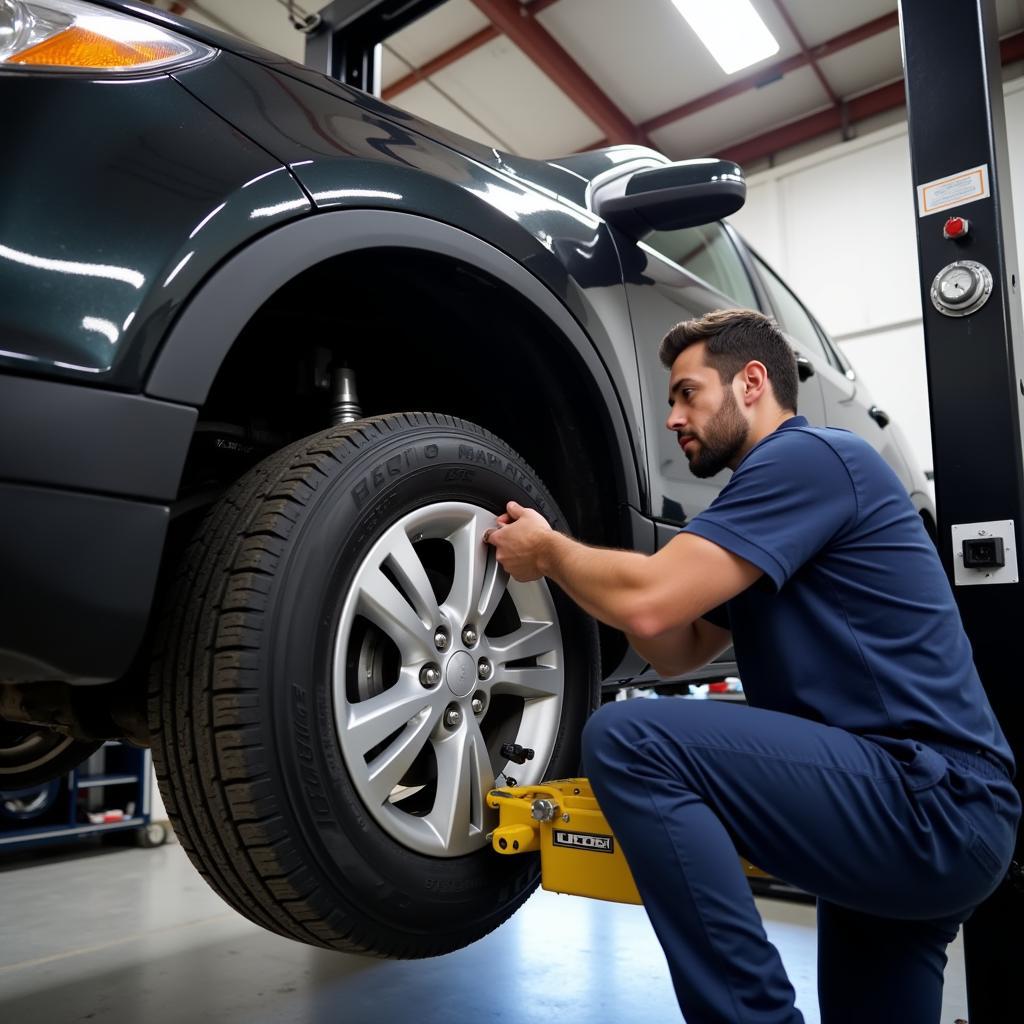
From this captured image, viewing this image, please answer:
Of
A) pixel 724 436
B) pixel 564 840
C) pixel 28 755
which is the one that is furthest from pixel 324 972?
pixel 724 436

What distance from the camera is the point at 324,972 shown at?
214 centimetres

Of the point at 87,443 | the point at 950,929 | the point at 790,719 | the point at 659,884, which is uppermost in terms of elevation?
the point at 87,443

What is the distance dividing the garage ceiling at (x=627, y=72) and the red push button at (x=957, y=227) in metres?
4.91

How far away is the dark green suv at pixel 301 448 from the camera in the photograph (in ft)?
2.67

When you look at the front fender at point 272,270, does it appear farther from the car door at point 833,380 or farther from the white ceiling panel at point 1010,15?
the white ceiling panel at point 1010,15

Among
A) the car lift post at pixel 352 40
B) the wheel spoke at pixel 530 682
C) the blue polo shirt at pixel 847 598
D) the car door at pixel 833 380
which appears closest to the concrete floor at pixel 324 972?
the wheel spoke at pixel 530 682

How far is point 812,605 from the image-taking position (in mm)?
1191

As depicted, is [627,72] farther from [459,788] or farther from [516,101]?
[459,788]

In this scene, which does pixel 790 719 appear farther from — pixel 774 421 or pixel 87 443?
pixel 87 443

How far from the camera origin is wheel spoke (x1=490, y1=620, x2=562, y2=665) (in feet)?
3.84

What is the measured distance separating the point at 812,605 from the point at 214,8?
583cm

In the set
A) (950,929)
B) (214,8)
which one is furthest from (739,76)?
(950,929)

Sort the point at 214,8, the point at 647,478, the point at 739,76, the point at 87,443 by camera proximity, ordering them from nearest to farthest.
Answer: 1. the point at 87,443
2. the point at 647,478
3. the point at 214,8
4. the point at 739,76

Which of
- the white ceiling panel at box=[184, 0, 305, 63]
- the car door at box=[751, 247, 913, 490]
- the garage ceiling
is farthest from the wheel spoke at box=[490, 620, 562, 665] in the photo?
the garage ceiling
